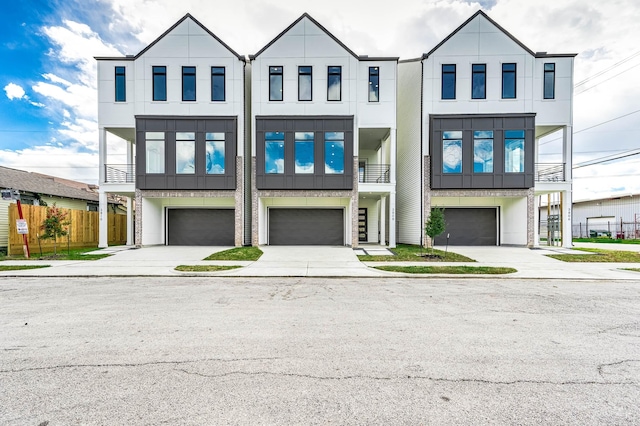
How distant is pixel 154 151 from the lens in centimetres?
1767

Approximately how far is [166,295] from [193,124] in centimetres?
1334

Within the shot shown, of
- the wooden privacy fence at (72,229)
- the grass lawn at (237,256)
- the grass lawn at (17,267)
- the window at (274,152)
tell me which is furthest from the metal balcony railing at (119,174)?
the grass lawn at (237,256)

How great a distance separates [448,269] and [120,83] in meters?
20.9

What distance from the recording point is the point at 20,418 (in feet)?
8.54

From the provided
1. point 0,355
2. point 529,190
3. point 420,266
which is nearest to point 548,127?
point 529,190

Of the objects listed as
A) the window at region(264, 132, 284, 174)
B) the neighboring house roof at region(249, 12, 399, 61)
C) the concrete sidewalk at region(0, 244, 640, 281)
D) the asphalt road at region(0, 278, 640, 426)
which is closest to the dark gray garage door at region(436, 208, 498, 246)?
the concrete sidewalk at region(0, 244, 640, 281)

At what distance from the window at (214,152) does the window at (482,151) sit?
601 inches

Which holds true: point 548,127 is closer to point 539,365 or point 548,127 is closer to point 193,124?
point 539,365

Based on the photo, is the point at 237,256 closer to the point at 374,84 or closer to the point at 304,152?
the point at 304,152

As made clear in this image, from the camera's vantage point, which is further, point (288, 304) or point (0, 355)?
point (288, 304)

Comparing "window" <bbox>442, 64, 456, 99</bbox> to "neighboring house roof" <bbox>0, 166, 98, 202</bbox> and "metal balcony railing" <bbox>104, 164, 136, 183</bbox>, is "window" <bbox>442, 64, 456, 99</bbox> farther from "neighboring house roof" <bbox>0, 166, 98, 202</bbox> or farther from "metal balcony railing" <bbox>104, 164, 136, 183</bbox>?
"neighboring house roof" <bbox>0, 166, 98, 202</bbox>

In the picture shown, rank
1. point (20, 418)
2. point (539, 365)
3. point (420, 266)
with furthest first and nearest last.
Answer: point (420, 266) < point (539, 365) < point (20, 418)

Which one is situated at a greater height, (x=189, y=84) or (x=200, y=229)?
(x=189, y=84)

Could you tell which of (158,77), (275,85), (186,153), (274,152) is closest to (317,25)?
(275,85)
